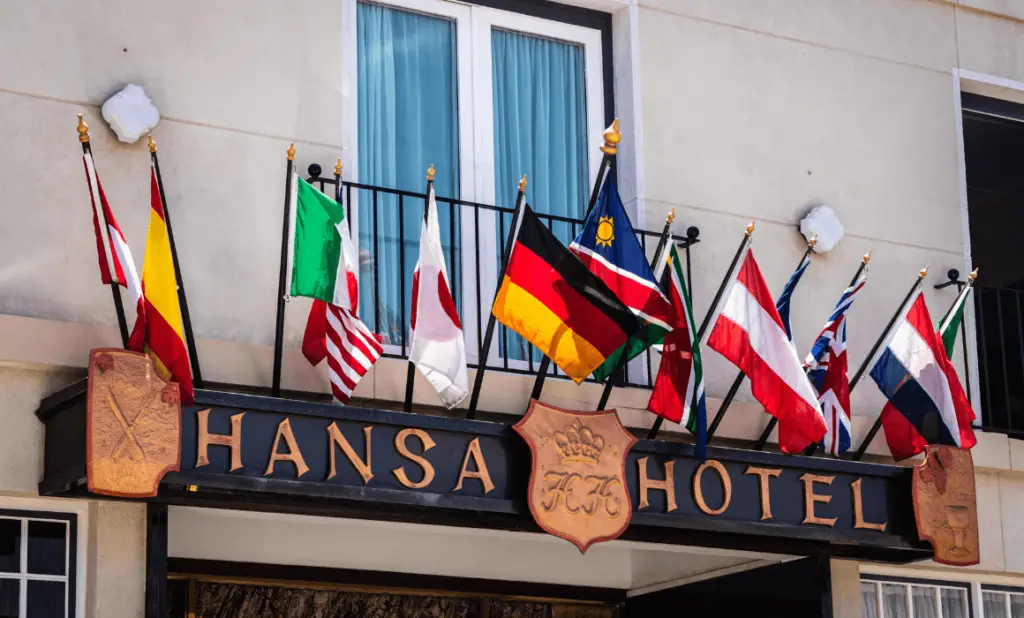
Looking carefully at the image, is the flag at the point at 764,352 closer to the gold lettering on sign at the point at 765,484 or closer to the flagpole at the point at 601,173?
the gold lettering on sign at the point at 765,484

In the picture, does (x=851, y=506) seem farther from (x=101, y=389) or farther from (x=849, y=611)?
(x=101, y=389)

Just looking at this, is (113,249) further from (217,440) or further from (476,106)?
(476,106)

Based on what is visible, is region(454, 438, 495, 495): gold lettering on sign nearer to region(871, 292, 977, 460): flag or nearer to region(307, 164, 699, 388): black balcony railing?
region(307, 164, 699, 388): black balcony railing

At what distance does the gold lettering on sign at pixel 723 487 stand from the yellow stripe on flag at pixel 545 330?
970 mm

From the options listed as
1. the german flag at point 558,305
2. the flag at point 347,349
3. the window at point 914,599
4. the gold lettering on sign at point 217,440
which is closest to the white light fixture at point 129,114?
the flag at point 347,349

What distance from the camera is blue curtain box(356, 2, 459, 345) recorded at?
10.3 metres

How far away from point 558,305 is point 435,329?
700 mm

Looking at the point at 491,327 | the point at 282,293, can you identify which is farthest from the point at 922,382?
the point at 282,293

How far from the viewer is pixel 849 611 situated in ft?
35.9

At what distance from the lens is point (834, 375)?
10.5m

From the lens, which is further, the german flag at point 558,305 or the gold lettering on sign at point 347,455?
the german flag at point 558,305

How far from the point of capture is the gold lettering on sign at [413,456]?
8.91 m

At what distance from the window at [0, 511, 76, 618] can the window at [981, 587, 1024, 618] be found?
6.12 m

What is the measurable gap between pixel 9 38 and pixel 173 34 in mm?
936
